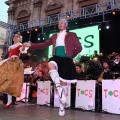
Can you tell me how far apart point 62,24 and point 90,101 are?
1936 millimetres

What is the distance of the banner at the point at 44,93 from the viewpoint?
5.38 m

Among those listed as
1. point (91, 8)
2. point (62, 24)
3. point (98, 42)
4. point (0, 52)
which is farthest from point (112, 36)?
point (0, 52)

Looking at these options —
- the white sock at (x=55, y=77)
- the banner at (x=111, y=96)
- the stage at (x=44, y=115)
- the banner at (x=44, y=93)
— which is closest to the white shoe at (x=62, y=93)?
the white sock at (x=55, y=77)

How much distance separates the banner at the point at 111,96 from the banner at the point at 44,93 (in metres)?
1.64

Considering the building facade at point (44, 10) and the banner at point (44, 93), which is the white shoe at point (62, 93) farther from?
the building facade at point (44, 10)

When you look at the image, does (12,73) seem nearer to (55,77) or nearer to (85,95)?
(55,77)

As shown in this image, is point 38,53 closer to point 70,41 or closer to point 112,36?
point 112,36

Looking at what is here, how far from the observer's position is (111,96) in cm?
418

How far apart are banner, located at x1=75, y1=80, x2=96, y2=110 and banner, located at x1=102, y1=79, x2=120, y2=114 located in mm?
280

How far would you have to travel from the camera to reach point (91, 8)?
11352 millimetres

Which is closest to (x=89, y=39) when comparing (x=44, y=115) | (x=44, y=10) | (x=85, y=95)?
(x=44, y=10)

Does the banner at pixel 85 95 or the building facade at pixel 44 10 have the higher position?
the building facade at pixel 44 10

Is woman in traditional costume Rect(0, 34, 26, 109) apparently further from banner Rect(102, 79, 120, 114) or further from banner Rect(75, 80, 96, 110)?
banner Rect(102, 79, 120, 114)

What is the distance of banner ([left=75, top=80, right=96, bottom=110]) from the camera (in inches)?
178
